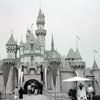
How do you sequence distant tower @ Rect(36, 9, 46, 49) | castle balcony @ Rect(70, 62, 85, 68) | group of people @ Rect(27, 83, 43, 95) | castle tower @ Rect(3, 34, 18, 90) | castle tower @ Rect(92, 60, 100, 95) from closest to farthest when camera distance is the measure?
1. group of people @ Rect(27, 83, 43, 95)
2. castle tower @ Rect(3, 34, 18, 90)
3. castle balcony @ Rect(70, 62, 85, 68)
4. castle tower @ Rect(92, 60, 100, 95)
5. distant tower @ Rect(36, 9, 46, 49)

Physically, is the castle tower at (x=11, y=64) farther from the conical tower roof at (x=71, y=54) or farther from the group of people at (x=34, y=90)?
the conical tower roof at (x=71, y=54)

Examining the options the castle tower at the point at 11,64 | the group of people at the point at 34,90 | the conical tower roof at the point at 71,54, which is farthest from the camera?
the conical tower roof at the point at 71,54

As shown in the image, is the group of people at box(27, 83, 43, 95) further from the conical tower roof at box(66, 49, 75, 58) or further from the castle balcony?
the conical tower roof at box(66, 49, 75, 58)

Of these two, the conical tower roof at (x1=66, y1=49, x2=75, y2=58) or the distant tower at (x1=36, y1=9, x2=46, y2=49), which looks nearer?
the distant tower at (x1=36, y1=9, x2=46, y2=49)

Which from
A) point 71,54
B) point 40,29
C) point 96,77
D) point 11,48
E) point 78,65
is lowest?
point 96,77

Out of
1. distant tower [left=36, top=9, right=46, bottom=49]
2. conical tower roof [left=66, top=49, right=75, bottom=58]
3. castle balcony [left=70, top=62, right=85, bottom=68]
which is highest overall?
distant tower [left=36, top=9, right=46, bottom=49]

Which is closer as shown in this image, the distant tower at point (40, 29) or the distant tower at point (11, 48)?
the distant tower at point (11, 48)

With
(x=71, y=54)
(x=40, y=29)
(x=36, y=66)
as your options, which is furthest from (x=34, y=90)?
(x=71, y=54)

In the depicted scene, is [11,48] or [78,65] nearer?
A: [78,65]

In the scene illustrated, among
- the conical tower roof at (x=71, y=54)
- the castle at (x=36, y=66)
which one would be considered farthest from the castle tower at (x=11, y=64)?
the conical tower roof at (x=71, y=54)

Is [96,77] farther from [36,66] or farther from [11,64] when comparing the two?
[11,64]

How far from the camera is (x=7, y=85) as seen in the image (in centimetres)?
5731

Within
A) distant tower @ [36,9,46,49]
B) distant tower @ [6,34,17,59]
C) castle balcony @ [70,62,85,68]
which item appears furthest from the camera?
distant tower @ [36,9,46,49]

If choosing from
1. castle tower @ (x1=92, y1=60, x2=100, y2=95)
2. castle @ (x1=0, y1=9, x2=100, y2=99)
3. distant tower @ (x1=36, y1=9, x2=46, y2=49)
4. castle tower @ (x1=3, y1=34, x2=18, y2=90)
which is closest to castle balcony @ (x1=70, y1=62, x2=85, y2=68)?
castle @ (x1=0, y1=9, x2=100, y2=99)
